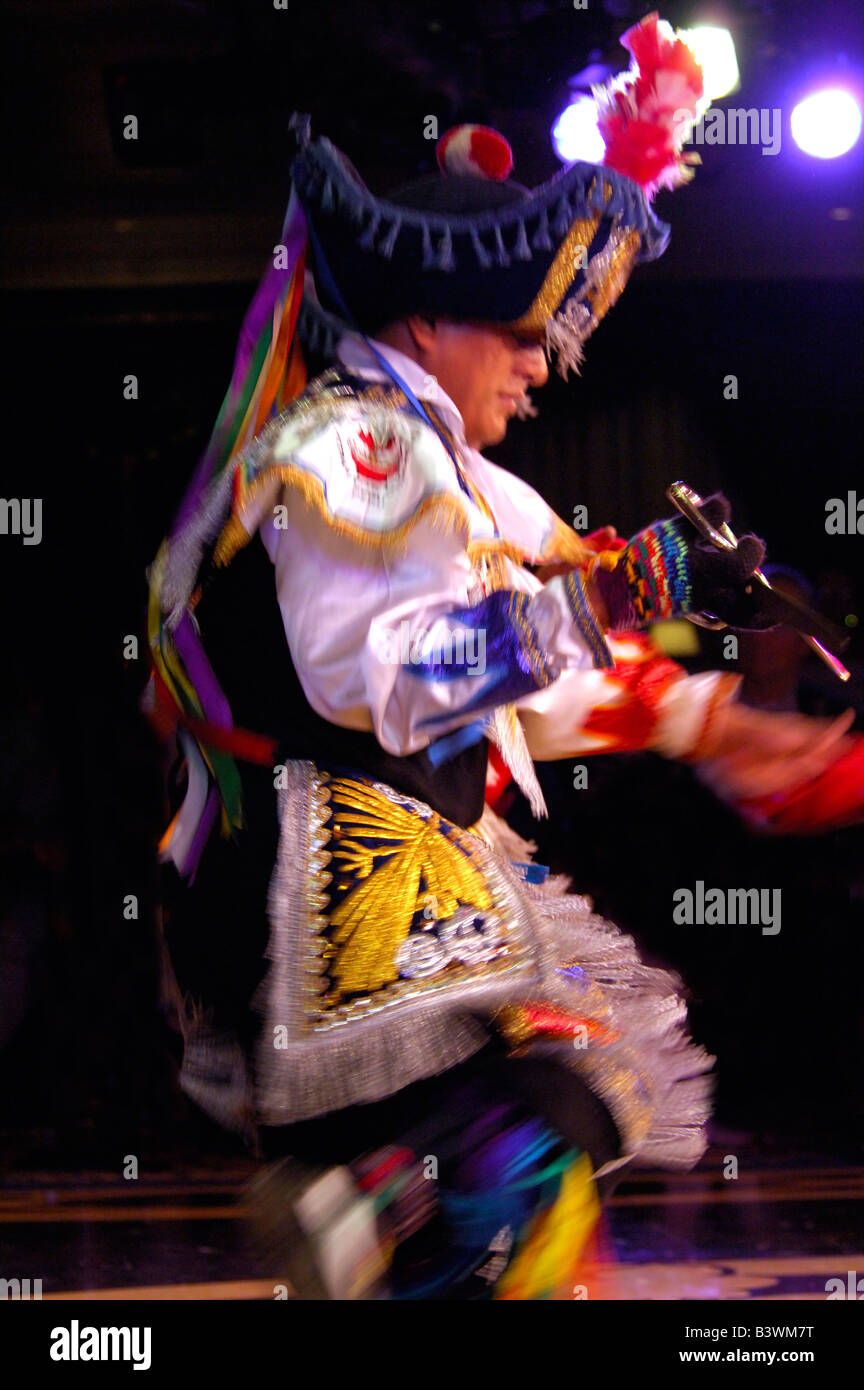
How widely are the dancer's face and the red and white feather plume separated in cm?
24

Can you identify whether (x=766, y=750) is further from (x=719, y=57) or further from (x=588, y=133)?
(x=719, y=57)

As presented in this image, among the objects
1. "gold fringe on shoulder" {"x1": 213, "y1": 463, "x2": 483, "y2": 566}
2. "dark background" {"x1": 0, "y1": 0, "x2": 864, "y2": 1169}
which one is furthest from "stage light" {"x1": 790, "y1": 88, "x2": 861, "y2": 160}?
"gold fringe on shoulder" {"x1": 213, "y1": 463, "x2": 483, "y2": 566}

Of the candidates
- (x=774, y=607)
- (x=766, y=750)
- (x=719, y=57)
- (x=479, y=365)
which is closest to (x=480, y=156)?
(x=479, y=365)

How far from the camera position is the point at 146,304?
11.1ft

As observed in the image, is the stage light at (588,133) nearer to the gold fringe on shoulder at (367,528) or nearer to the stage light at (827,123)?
the gold fringe on shoulder at (367,528)

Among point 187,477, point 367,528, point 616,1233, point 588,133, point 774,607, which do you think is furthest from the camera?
point 187,477

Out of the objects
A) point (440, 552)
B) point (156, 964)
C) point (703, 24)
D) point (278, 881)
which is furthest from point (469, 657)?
point (156, 964)

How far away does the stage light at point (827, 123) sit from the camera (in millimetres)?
2787

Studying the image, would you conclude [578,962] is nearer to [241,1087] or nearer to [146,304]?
[241,1087]

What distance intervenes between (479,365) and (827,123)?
1.75 meters

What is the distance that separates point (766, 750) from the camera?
1.51 meters

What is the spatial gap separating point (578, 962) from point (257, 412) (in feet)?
2.25

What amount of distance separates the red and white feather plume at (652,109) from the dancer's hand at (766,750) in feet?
2.02

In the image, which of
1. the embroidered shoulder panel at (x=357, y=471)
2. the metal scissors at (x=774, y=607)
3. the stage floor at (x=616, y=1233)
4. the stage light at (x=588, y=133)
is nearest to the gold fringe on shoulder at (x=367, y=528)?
the embroidered shoulder panel at (x=357, y=471)
